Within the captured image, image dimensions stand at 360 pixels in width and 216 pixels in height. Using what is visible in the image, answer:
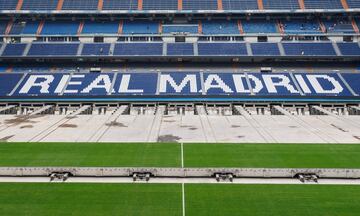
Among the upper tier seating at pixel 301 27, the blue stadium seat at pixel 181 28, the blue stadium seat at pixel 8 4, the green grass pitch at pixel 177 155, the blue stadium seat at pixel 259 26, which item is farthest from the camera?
the blue stadium seat at pixel 8 4

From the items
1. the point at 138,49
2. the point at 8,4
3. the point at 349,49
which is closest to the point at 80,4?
the point at 8,4

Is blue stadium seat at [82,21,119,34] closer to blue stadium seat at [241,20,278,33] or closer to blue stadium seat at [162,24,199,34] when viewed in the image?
blue stadium seat at [162,24,199,34]

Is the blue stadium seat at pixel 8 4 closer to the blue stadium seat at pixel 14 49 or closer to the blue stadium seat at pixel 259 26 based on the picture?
the blue stadium seat at pixel 14 49

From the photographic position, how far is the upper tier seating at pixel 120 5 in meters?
72.1

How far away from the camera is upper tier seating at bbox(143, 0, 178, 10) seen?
72000 mm

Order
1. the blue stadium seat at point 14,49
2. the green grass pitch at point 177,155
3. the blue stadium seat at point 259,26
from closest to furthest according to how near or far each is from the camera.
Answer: the green grass pitch at point 177,155 → the blue stadium seat at point 14,49 → the blue stadium seat at point 259,26

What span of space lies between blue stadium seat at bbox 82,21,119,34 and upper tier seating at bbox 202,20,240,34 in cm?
1705

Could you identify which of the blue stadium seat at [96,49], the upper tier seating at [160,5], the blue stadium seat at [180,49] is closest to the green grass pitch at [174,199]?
the blue stadium seat at [180,49]

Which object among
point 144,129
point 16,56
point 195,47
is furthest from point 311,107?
point 16,56

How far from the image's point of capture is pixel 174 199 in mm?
23578

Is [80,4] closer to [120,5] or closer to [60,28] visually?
[60,28]

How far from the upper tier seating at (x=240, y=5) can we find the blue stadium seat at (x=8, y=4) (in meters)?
40.2

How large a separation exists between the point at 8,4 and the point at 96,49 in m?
20.7

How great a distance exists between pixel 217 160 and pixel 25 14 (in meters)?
56.7
